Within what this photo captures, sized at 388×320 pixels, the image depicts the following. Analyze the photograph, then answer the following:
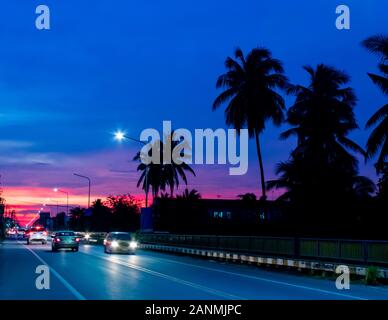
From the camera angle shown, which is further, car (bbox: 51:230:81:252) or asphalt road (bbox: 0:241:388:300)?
car (bbox: 51:230:81:252)

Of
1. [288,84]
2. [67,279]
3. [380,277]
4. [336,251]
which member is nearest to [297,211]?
[288,84]

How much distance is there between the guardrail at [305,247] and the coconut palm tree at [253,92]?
1170 centimetres

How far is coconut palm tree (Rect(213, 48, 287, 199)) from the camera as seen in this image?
52.8 meters

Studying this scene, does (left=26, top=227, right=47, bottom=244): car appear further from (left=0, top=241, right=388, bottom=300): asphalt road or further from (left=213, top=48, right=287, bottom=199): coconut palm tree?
(left=0, top=241, right=388, bottom=300): asphalt road

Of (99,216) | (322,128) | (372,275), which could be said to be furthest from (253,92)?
(99,216)

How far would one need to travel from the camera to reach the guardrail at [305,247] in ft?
78.7

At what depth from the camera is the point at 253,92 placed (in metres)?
52.8

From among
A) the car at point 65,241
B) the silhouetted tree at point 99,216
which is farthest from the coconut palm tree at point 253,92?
the silhouetted tree at point 99,216

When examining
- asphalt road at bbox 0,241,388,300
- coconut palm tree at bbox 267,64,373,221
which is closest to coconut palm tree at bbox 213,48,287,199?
coconut palm tree at bbox 267,64,373,221

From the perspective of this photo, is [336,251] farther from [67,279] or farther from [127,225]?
[127,225]

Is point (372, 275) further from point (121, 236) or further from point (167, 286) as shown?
point (121, 236)

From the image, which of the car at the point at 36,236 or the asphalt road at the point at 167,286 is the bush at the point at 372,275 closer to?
the asphalt road at the point at 167,286

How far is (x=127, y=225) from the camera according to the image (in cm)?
10531

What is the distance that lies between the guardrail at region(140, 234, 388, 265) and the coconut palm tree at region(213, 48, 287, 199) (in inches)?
461
